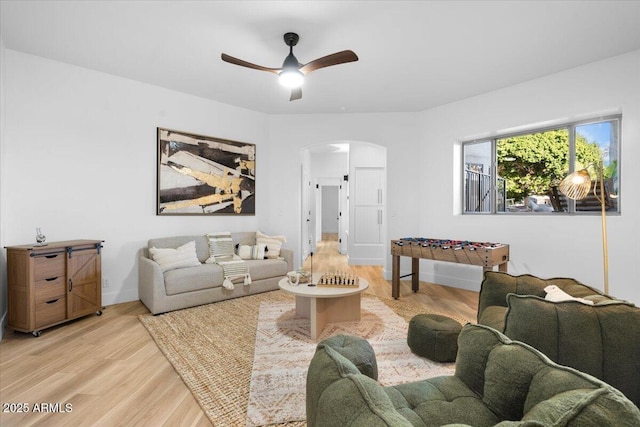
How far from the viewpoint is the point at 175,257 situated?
392 centimetres

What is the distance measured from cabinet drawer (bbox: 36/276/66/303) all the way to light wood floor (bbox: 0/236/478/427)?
0.36 metres

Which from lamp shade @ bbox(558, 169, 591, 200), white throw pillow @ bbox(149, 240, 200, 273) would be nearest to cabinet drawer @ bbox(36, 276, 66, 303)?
white throw pillow @ bbox(149, 240, 200, 273)

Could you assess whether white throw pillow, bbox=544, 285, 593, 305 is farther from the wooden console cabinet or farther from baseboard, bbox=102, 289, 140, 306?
baseboard, bbox=102, 289, 140, 306

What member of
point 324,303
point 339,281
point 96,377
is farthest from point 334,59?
point 96,377

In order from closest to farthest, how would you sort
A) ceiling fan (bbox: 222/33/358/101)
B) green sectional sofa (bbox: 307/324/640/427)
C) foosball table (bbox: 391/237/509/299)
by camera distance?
1. green sectional sofa (bbox: 307/324/640/427)
2. ceiling fan (bbox: 222/33/358/101)
3. foosball table (bbox: 391/237/509/299)

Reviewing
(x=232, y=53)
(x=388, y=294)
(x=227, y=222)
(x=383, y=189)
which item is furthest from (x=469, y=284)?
(x=232, y=53)

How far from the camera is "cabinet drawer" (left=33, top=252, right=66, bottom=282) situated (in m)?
2.94

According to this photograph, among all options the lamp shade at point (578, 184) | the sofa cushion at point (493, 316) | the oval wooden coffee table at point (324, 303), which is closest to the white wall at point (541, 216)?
the lamp shade at point (578, 184)

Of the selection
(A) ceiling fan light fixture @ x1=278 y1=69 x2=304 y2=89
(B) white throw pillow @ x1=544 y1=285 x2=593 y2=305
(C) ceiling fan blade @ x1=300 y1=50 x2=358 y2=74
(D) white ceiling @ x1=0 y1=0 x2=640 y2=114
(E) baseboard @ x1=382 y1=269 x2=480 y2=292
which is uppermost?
(D) white ceiling @ x1=0 y1=0 x2=640 y2=114

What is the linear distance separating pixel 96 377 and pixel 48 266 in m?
1.50

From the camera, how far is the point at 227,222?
5094 mm

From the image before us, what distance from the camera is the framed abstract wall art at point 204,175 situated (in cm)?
441

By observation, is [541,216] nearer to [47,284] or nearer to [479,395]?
[479,395]

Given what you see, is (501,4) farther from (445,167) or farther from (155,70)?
(155,70)
